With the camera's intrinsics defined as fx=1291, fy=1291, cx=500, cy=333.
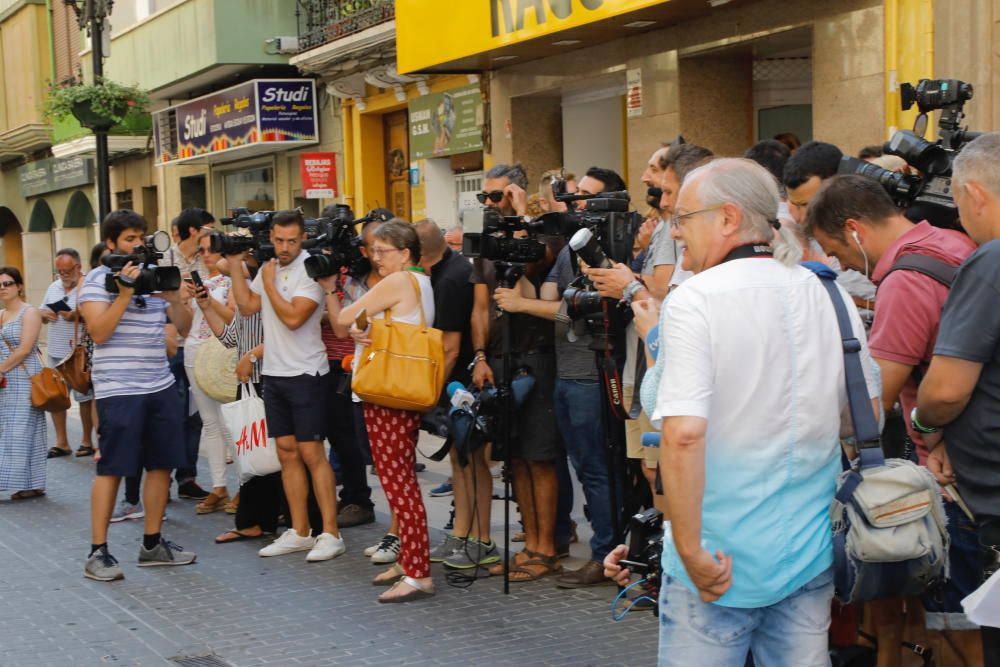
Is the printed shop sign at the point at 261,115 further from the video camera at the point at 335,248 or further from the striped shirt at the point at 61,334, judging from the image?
the video camera at the point at 335,248

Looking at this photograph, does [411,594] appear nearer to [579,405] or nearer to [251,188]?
[579,405]

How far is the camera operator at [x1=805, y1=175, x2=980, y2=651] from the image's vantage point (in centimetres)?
416

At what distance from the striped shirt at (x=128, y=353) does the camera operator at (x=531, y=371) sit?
1946 mm

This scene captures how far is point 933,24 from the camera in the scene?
31.7 feet

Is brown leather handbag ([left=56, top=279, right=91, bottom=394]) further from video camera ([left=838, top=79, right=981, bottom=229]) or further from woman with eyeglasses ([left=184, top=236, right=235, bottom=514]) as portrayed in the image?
video camera ([left=838, top=79, right=981, bottom=229])

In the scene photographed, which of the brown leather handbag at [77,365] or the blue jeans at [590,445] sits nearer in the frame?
the blue jeans at [590,445]

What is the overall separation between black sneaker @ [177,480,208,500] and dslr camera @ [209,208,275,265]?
289 cm

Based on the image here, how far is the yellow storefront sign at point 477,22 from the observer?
11977 mm

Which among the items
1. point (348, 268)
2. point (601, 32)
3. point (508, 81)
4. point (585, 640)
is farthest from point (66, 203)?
point (585, 640)

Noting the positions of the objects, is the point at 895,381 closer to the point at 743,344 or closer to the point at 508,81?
the point at 743,344

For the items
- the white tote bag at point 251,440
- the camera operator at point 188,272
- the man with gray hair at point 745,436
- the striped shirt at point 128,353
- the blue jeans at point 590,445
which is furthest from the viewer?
the camera operator at point 188,272

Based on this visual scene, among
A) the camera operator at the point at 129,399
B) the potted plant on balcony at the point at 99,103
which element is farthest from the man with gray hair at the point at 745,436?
the potted plant on balcony at the point at 99,103

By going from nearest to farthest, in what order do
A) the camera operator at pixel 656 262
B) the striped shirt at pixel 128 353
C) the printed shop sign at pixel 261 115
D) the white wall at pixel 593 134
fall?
the camera operator at pixel 656 262 → the striped shirt at pixel 128 353 → the white wall at pixel 593 134 → the printed shop sign at pixel 261 115

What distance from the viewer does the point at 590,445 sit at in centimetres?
670
